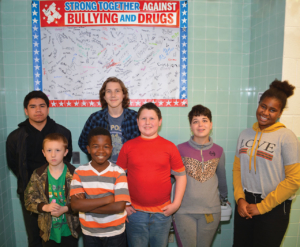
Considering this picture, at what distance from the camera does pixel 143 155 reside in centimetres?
145

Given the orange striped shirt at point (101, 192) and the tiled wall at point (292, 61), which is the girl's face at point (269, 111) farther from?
the orange striped shirt at point (101, 192)

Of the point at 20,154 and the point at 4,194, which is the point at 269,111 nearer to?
the point at 20,154

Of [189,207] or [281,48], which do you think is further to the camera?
[281,48]

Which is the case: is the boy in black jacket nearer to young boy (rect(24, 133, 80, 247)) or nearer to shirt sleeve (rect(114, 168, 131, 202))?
young boy (rect(24, 133, 80, 247))

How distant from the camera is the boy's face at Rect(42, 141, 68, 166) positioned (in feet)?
4.81

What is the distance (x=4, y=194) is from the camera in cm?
212

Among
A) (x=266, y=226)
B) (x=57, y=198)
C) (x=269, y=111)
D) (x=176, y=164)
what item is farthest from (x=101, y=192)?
(x=269, y=111)

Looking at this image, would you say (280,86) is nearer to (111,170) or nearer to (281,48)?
Answer: (281,48)

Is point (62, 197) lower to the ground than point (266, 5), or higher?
lower

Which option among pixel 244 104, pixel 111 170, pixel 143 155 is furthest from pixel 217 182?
pixel 244 104

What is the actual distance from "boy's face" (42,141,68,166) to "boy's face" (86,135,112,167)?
302 millimetres

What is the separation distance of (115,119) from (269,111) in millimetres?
1205

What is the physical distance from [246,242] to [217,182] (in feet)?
1.57
